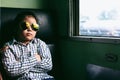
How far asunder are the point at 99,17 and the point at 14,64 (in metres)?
0.88

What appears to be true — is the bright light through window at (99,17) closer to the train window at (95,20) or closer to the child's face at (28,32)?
the train window at (95,20)

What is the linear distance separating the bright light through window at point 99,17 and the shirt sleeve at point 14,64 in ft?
2.27

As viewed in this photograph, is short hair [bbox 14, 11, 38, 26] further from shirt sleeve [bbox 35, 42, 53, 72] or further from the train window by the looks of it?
the train window

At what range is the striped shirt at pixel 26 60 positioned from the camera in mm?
1684

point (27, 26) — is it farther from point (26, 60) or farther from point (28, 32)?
point (26, 60)

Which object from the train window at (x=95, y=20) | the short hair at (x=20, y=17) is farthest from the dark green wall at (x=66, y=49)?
the short hair at (x=20, y=17)

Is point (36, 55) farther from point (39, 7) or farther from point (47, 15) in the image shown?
point (39, 7)

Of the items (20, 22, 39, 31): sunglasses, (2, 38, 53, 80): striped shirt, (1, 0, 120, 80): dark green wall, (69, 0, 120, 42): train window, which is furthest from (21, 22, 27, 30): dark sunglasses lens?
(69, 0, 120, 42): train window

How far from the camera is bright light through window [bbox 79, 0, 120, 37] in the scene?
194cm

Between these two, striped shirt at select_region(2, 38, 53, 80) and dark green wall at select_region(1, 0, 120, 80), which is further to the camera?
dark green wall at select_region(1, 0, 120, 80)

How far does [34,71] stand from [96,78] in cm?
50

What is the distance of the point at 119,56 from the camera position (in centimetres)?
185

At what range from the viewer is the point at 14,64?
1.67 metres

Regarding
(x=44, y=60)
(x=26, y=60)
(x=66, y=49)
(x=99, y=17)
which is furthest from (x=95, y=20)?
(x=26, y=60)
